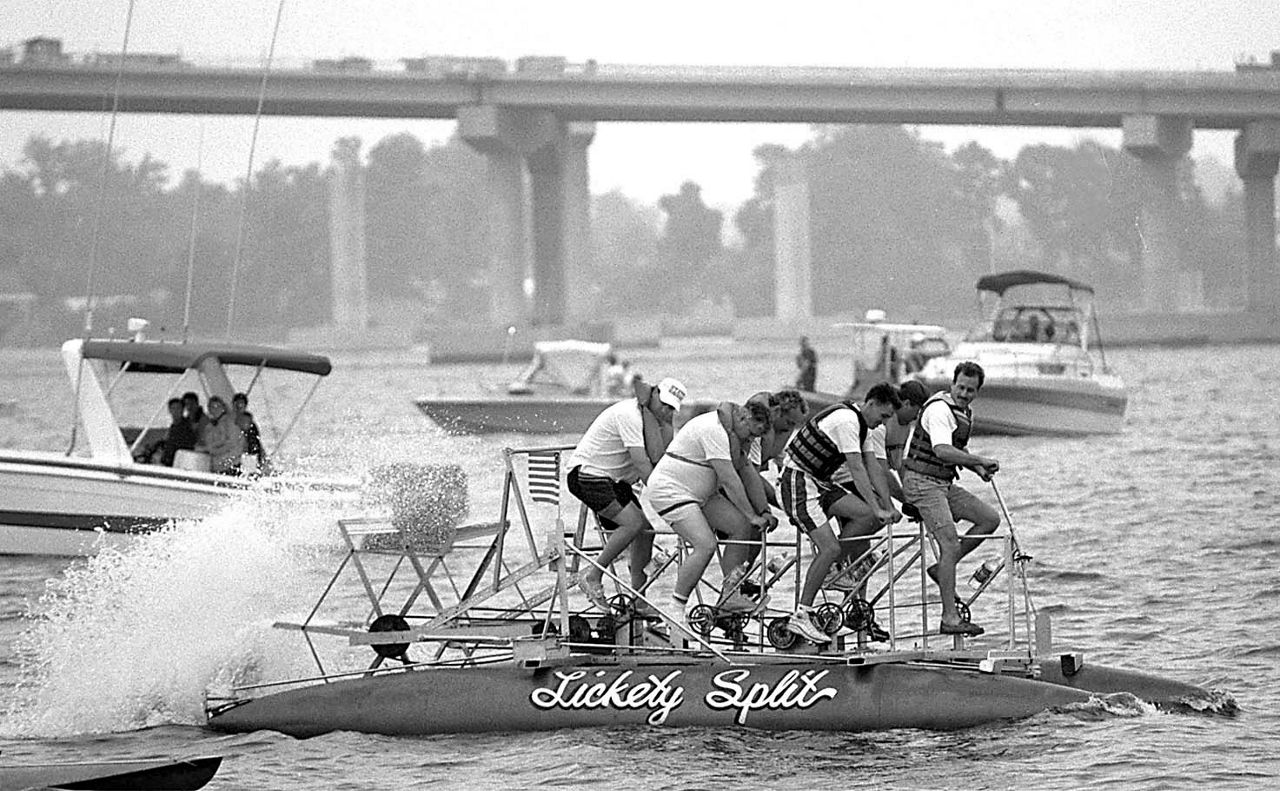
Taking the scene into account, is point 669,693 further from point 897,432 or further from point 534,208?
point 534,208

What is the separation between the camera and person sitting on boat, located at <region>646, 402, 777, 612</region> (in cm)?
1526

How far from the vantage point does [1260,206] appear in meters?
103

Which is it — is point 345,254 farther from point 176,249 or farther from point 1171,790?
point 1171,790

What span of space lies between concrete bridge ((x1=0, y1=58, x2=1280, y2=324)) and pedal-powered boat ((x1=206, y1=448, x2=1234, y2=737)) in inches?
2781

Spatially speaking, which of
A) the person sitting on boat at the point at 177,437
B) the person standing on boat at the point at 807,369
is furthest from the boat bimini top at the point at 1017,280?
the person sitting on boat at the point at 177,437

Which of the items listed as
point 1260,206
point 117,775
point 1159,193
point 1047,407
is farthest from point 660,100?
point 117,775

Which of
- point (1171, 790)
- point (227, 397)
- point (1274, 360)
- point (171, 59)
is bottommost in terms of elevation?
point (1171, 790)

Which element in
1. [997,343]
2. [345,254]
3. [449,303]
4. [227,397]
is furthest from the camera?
[449,303]

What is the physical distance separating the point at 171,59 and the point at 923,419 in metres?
74.8

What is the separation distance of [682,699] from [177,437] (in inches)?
483

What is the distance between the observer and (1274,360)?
99.3 m

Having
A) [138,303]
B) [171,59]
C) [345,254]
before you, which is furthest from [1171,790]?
[138,303]

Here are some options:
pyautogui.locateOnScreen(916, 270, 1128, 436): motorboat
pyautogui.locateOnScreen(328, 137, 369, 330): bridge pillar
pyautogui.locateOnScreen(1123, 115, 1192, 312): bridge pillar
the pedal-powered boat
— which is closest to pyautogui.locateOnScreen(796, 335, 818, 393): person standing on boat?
pyautogui.locateOnScreen(916, 270, 1128, 436): motorboat

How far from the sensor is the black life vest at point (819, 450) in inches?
600
